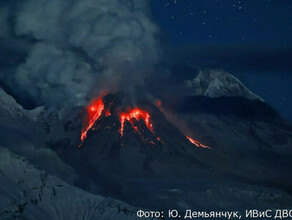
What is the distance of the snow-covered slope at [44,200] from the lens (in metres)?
94.6

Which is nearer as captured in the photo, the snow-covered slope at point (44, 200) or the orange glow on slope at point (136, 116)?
the snow-covered slope at point (44, 200)

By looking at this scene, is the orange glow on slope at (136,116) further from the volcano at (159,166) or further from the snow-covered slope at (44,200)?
the snow-covered slope at (44,200)

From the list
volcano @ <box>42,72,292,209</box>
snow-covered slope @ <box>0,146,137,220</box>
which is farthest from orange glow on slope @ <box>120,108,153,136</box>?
snow-covered slope @ <box>0,146,137,220</box>

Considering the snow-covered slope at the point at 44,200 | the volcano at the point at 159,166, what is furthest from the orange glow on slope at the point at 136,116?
the snow-covered slope at the point at 44,200

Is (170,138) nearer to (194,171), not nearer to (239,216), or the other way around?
(194,171)

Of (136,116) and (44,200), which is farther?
(136,116)

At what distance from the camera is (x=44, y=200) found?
107375 millimetres

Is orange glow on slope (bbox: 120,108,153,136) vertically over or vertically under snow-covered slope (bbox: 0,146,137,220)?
over

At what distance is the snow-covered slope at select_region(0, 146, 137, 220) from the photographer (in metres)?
94.6

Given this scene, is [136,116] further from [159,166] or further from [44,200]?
[44,200]

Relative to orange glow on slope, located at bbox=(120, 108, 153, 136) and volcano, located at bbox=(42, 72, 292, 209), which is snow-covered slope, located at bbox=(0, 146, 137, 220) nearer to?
volcano, located at bbox=(42, 72, 292, 209)

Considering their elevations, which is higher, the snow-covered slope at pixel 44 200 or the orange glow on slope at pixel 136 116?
the orange glow on slope at pixel 136 116

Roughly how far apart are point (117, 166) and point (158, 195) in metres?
33.9

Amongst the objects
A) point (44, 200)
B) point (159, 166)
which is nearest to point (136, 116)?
point (159, 166)
